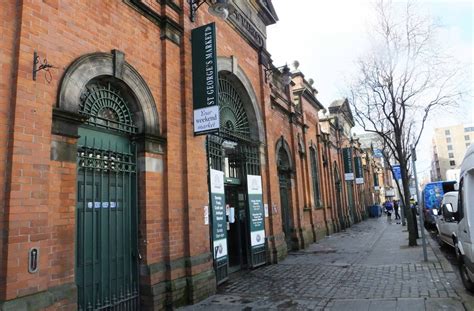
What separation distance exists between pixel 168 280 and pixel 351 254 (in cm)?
802

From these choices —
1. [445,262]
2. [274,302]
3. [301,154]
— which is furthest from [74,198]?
[301,154]

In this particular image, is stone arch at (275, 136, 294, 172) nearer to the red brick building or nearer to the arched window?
the red brick building

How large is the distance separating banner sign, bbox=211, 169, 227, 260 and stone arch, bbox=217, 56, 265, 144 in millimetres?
2824

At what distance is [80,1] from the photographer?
5.80m

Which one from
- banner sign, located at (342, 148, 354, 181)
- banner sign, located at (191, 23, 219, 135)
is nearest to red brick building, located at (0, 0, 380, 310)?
banner sign, located at (191, 23, 219, 135)

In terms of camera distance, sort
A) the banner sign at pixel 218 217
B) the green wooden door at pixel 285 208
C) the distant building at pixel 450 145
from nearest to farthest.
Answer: the banner sign at pixel 218 217 < the green wooden door at pixel 285 208 < the distant building at pixel 450 145

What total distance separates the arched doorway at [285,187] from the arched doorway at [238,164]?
130 inches

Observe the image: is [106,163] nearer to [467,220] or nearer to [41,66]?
[41,66]

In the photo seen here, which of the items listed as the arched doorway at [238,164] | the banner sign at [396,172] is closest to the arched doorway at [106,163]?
the arched doorway at [238,164]

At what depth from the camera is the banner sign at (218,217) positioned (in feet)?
28.0

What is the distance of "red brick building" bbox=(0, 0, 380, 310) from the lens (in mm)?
4520

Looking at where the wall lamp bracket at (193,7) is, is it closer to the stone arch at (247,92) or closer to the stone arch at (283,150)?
the stone arch at (247,92)

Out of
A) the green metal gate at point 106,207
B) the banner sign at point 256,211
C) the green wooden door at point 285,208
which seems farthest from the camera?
the green wooden door at point 285,208

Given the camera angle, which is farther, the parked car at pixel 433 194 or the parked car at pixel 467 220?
the parked car at pixel 433 194
